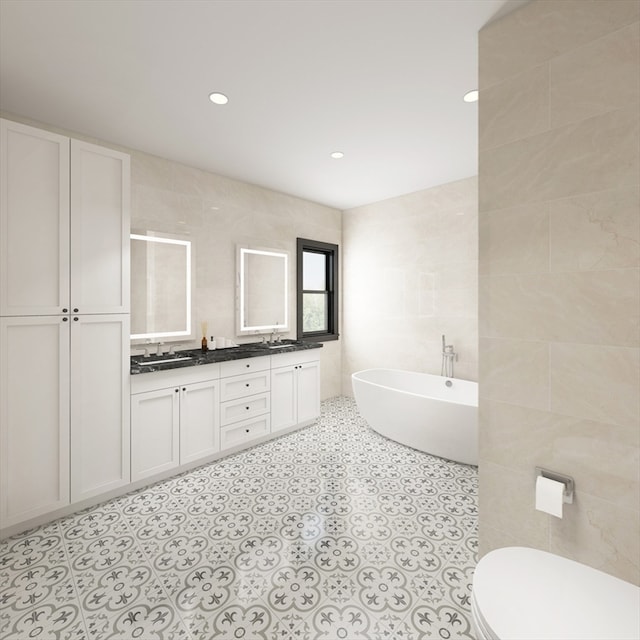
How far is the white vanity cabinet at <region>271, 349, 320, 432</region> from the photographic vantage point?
3.56m

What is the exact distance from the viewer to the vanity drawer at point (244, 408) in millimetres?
3133

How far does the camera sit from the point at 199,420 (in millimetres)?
2951

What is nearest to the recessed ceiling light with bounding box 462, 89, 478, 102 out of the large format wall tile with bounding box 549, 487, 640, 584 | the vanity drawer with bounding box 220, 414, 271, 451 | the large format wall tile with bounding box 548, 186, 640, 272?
the large format wall tile with bounding box 548, 186, 640, 272

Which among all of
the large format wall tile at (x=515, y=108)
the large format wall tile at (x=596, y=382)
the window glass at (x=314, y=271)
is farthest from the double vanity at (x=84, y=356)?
the large format wall tile at (x=596, y=382)

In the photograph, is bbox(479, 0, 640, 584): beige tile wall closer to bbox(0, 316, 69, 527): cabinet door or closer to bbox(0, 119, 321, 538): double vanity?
bbox(0, 119, 321, 538): double vanity

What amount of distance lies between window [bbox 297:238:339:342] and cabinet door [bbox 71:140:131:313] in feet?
7.45

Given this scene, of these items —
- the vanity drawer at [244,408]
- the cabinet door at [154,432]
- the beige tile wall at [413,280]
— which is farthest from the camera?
the beige tile wall at [413,280]

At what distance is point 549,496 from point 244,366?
2.50 metres

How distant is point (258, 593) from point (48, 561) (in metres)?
1.20

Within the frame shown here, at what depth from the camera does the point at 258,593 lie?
5.47ft

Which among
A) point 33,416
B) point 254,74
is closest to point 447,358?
point 254,74

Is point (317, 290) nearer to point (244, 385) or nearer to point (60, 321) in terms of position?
point (244, 385)

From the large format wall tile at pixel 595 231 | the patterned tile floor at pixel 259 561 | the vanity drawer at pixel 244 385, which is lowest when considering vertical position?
the patterned tile floor at pixel 259 561

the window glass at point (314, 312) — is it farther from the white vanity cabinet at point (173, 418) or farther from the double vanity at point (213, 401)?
the white vanity cabinet at point (173, 418)
